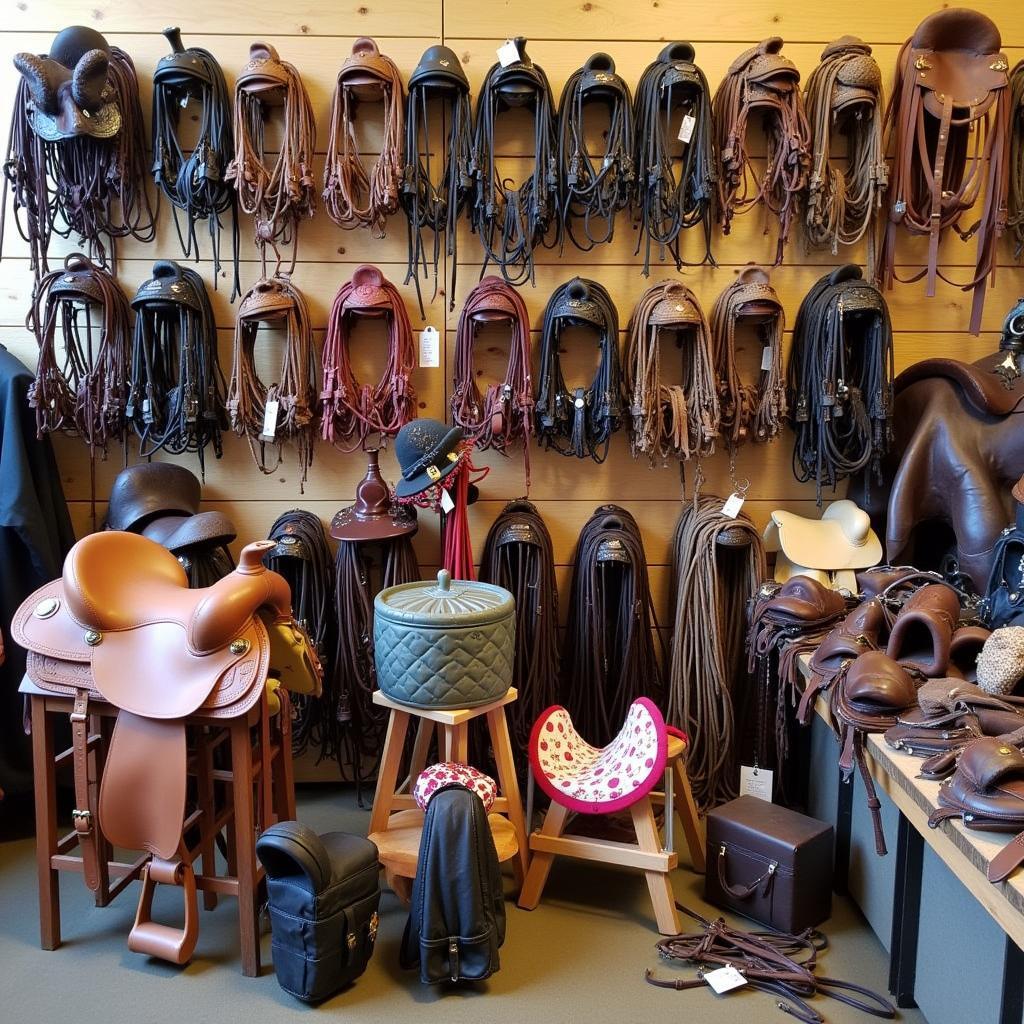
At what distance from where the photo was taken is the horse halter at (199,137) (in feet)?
8.60

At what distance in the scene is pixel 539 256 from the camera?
287cm

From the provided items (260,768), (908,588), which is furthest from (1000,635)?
(260,768)

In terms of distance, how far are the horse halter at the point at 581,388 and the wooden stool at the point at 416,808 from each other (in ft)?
2.93

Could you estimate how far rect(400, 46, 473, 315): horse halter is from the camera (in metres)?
2.61

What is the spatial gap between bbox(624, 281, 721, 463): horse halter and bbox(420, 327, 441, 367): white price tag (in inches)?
25.0

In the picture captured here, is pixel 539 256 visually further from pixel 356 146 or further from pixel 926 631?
pixel 926 631

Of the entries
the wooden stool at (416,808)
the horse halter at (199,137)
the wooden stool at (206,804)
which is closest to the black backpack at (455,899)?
the wooden stool at (416,808)

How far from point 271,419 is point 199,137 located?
0.94 metres

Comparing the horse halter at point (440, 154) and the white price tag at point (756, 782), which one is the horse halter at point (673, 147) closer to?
the horse halter at point (440, 154)

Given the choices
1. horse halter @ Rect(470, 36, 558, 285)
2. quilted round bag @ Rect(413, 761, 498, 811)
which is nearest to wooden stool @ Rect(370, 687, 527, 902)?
quilted round bag @ Rect(413, 761, 498, 811)

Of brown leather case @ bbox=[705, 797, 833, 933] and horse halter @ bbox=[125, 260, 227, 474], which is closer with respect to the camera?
brown leather case @ bbox=[705, 797, 833, 933]

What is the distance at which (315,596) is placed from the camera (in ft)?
9.30

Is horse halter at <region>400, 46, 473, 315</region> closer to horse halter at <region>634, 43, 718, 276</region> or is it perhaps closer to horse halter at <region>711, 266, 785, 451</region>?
horse halter at <region>634, 43, 718, 276</region>

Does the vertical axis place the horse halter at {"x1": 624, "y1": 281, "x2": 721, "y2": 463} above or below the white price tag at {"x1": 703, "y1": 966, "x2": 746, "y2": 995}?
above
